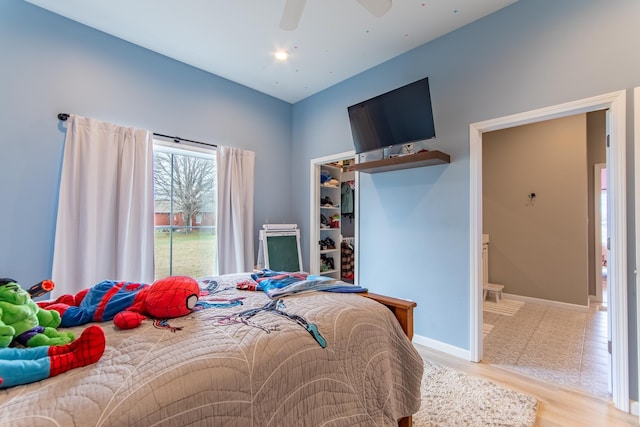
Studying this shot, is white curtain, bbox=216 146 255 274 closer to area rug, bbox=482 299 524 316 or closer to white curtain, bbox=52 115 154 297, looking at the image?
white curtain, bbox=52 115 154 297

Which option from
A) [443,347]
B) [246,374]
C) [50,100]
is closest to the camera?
[246,374]

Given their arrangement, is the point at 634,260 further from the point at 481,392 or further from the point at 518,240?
the point at 518,240

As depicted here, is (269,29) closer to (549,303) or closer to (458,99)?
A: (458,99)

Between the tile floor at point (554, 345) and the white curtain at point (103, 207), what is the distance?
341 centimetres

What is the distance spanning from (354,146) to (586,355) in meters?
2.97

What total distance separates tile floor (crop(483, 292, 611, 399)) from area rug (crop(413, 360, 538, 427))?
476 mm

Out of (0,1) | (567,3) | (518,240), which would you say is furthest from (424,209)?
(0,1)

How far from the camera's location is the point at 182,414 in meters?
0.76

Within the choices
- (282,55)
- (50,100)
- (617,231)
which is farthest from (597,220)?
(50,100)

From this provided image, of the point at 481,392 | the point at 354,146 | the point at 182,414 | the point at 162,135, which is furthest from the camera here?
the point at 354,146

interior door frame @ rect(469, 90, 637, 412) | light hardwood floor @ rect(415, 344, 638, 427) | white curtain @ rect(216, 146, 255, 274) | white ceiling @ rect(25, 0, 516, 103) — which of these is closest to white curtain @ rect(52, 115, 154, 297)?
white curtain @ rect(216, 146, 255, 274)

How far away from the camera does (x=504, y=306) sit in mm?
3922

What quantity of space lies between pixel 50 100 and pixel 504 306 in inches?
222

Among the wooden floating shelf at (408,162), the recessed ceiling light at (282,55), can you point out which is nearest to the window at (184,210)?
the recessed ceiling light at (282,55)
